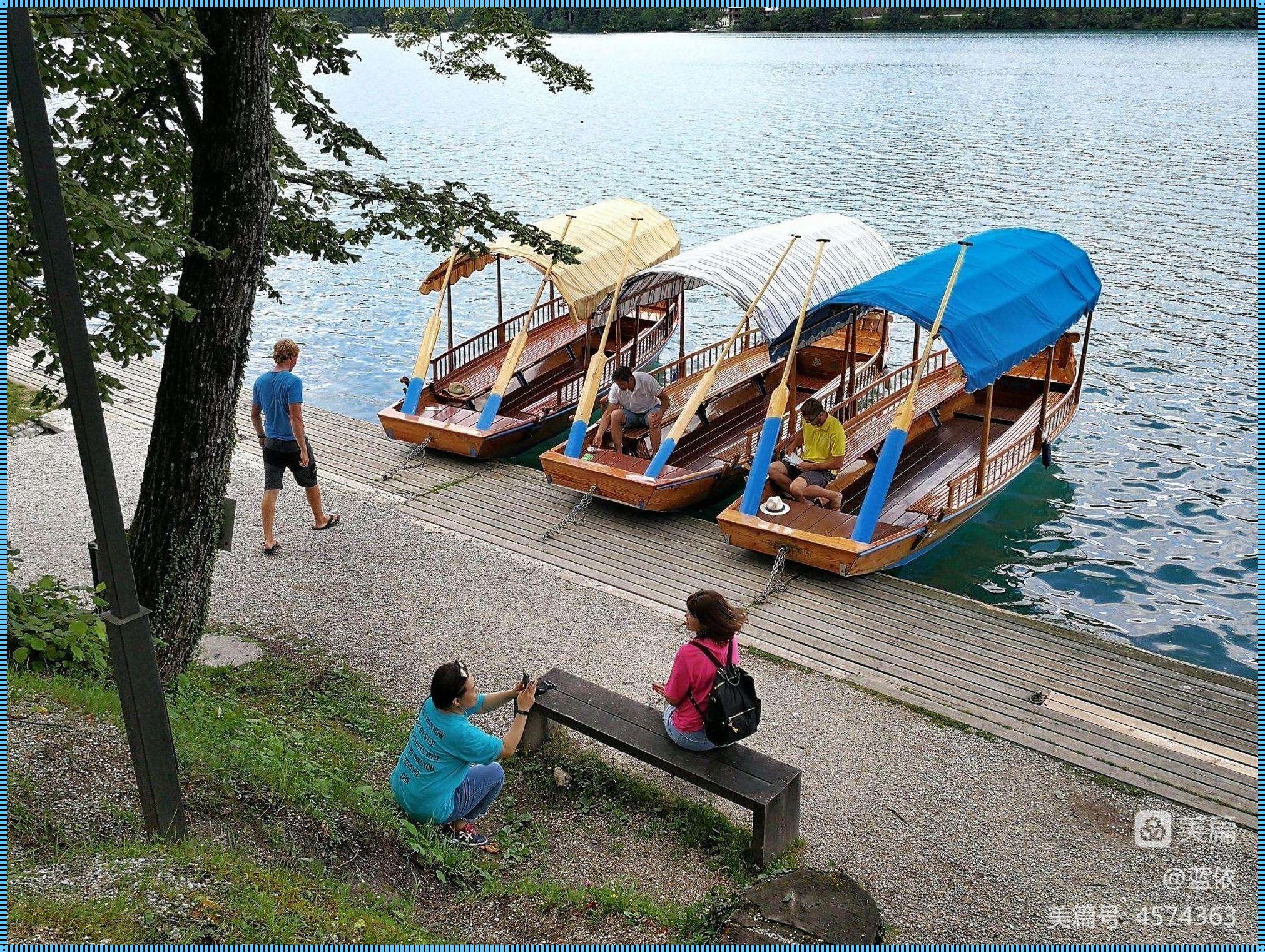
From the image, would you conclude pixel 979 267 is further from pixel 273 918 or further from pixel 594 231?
pixel 273 918

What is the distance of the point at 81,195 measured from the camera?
258 inches

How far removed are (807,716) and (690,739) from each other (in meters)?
2.47

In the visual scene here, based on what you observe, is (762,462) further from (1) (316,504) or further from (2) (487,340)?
(2) (487,340)

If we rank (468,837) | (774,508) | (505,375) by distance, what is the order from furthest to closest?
(505,375) → (774,508) → (468,837)

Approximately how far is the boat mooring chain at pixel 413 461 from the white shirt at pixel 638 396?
290cm

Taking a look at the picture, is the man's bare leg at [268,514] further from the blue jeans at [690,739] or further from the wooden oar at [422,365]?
the blue jeans at [690,739]

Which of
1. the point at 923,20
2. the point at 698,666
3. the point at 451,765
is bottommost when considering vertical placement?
the point at 451,765

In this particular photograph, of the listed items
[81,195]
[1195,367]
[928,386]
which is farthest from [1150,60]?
[81,195]

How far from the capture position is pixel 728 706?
23.1ft

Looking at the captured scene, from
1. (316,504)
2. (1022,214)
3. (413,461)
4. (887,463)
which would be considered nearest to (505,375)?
(413,461)

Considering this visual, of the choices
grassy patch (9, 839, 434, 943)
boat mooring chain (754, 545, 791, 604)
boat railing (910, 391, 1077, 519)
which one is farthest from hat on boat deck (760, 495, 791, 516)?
grassy patch (9, 839, 434, 943)

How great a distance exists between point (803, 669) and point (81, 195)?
23.4 feet

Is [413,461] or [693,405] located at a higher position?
[693,405]

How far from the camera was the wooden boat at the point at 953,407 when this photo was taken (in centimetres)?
1237
